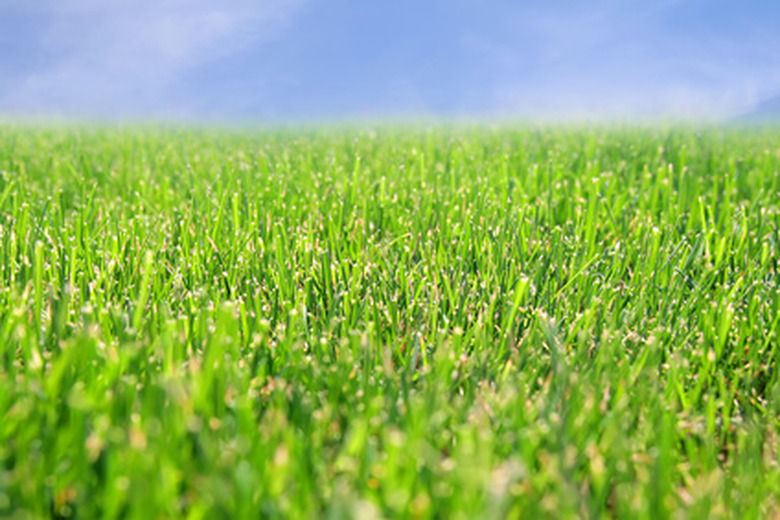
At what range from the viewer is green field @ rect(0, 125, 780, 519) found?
107 cm

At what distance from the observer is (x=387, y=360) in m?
1.50

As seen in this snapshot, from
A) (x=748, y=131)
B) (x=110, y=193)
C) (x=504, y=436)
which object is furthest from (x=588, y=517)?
(x=748, y=131)

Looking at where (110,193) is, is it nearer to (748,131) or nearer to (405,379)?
(405,379)

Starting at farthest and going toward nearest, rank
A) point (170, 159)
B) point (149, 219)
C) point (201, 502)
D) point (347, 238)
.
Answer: point (170, 159) < point (149, 219) < point (347, 238) < point (201, 502)

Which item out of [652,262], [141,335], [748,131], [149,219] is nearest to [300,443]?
[141,335]

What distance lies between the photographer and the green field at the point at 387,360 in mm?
1065

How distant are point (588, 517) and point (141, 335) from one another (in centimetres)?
107

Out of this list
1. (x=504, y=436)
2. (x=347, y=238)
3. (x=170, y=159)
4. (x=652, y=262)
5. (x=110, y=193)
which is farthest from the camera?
A: (x=170, y=159)

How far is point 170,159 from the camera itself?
488 cm

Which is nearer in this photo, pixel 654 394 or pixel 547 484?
pixel 547 484

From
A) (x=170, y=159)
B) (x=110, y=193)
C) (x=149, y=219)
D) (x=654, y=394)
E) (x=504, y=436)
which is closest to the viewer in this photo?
(x=504, y=436)

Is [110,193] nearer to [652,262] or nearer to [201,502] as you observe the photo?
[652,262]

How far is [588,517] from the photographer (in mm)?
1094

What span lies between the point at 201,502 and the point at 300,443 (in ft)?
0.69
